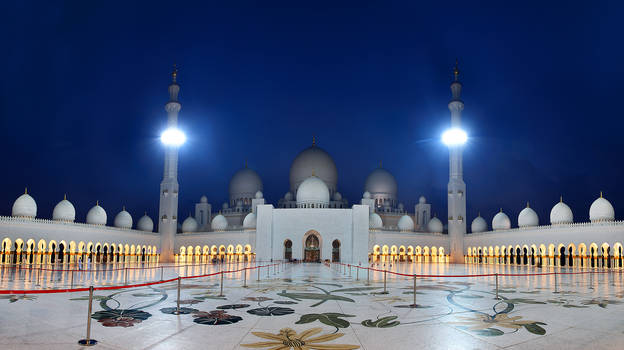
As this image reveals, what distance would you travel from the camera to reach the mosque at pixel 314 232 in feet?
105

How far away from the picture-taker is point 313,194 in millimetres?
43625

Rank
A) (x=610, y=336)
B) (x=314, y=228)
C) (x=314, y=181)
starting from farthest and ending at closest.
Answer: (x=314, y=181), (x=314, y=228), (x=610, y=336)

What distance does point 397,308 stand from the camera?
805 centimetres

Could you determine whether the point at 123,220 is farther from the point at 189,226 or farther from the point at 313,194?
the point at 313,194

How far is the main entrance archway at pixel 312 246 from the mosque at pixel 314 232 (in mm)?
98

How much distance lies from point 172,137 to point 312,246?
16.5 meters

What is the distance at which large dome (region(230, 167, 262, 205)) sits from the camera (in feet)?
170

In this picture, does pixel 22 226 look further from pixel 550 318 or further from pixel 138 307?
pixel 550 318

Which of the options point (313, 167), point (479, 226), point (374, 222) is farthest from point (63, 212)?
point (479, 226)

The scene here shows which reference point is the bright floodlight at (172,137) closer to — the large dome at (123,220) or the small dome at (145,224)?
the large dome at (123,220)

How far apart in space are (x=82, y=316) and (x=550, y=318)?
7156 millimetres

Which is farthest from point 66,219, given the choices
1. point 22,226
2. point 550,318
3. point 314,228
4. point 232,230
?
point 550,318

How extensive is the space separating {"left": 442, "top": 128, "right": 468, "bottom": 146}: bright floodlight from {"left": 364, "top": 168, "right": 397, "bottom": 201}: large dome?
10507 mm

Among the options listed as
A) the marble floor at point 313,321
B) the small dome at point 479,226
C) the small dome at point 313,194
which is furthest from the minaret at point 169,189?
the marble floor at point 313,321
